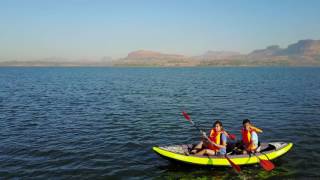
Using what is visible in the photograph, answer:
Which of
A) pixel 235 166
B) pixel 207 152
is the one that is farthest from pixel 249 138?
pixel 235 166

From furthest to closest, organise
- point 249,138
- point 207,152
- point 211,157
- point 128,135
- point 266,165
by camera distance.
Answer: point 128,135 < point 249,138 < point 207,152 < point 211,157 < point 266,165

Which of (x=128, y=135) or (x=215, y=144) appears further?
(x=128, y=135)

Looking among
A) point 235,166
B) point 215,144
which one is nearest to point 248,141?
point 215,144

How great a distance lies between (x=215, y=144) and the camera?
15523 millimetres

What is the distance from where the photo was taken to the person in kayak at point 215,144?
50.9ft

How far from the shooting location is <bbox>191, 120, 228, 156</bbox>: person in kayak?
50.9ft

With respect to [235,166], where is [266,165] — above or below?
below

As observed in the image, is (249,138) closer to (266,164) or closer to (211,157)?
(266,164)

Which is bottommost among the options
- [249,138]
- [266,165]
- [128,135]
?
[128,135]

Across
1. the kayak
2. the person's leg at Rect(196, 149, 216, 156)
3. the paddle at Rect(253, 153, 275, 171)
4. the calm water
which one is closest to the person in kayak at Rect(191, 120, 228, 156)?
the person's leg at Rect(196, 149, 216, 156)

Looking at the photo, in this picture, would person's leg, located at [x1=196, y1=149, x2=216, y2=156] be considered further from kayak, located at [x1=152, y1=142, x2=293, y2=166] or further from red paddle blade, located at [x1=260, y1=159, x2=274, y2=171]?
red paddle blade, located at [x1=260, y1=159, x2=274, y2=171]

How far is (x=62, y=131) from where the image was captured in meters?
23.1

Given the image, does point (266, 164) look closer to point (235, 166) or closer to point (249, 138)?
point (249, 138)

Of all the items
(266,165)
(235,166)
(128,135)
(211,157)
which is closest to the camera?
(235,166)
